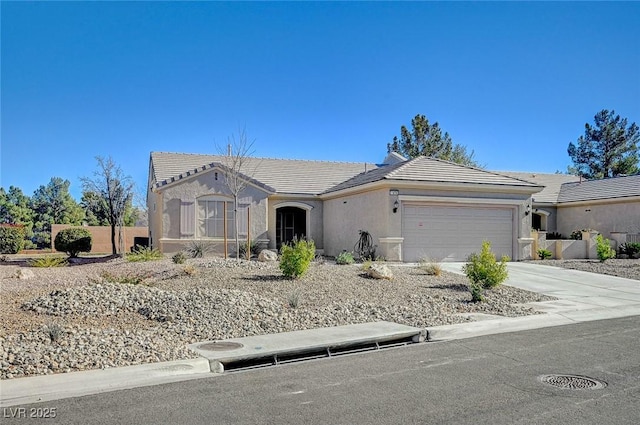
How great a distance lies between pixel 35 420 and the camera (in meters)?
4.93

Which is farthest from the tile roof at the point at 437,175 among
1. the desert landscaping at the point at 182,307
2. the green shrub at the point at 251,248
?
the desert landscaping at the point at 182,307

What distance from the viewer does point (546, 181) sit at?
31766 millimetres

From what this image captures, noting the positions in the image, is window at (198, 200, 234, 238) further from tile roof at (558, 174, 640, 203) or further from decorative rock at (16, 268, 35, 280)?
tile roof at (558, 174, 640, 203)

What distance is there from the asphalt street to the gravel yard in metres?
1.46

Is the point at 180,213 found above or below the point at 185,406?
above

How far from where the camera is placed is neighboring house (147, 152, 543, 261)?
19.1 meters

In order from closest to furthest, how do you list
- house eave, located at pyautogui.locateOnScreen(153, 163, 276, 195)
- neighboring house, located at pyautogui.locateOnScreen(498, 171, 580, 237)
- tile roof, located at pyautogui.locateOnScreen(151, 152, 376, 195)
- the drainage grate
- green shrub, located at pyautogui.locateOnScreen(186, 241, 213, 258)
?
1. the drainage grate
2. green shrub, located at pyautogui.locateOnScreen(186, 241, 213, 258)
3. house eave, located at pyautogui.locateOnScreen(153, 163, 276, 195)
4. tile roof, located at pyautogui.locateOnScreen(151, 152, 376, 195)
5. neighboring house, located at pyautogui.locateOnScreen(498, 171, 580, 237)

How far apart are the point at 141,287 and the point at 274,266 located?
16.5 ft

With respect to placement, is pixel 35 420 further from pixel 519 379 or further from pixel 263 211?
pixel 263 211

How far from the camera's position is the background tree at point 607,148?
5178 cm

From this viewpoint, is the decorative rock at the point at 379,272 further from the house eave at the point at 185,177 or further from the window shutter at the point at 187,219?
the window shutter at the point at 187,219

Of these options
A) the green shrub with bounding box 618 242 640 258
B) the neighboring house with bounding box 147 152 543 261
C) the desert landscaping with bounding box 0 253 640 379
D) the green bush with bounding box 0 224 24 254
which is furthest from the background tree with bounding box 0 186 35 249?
the green shrub with bounding box 618 242 640 258

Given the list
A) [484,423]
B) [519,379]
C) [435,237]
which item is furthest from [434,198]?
[484,423]

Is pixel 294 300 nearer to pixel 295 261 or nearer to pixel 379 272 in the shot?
pixel 295 261
